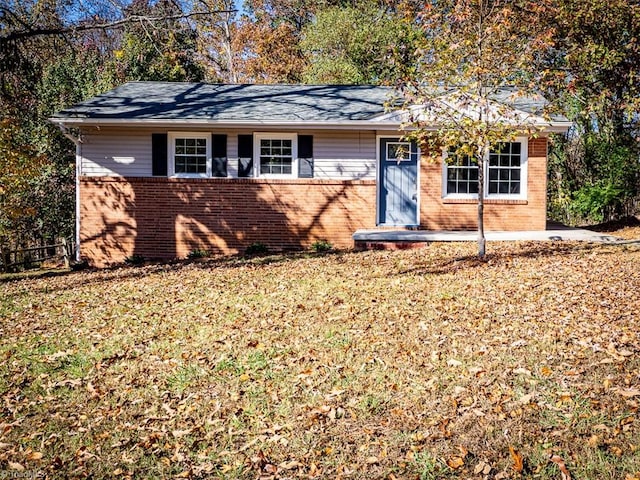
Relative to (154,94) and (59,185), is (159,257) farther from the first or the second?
(59,185)

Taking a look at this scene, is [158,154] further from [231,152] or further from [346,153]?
[346,153]

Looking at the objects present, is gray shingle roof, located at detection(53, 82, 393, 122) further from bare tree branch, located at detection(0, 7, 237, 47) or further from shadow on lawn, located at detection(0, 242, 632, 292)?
shadow on lawn, located at detection(0, 242, 632, 292)

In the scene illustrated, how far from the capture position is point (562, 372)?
4.74m

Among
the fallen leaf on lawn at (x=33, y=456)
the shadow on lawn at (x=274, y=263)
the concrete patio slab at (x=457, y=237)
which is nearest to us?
the fallen leaf on lawn at (x=33, y=456)

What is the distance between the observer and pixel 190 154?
1343 cm

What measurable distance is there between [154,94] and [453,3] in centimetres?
893

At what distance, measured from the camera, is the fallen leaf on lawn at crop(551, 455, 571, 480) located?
334cm

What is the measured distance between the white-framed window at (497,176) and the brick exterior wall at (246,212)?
0.23 meters

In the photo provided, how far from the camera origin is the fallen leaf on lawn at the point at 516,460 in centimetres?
344

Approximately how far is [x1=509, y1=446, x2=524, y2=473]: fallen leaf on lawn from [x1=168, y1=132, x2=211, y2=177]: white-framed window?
1101 centimetres

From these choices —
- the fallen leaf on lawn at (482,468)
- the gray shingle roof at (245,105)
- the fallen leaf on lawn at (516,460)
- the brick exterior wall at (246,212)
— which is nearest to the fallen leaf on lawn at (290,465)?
the fallen leaf on lawn at (482,468)

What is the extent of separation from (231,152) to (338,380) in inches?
372

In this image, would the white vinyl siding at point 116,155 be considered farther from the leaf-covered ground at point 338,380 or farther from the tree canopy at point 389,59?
the leaf-covered ground at point 338,380

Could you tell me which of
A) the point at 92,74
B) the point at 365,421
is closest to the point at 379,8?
the point at 92,74
